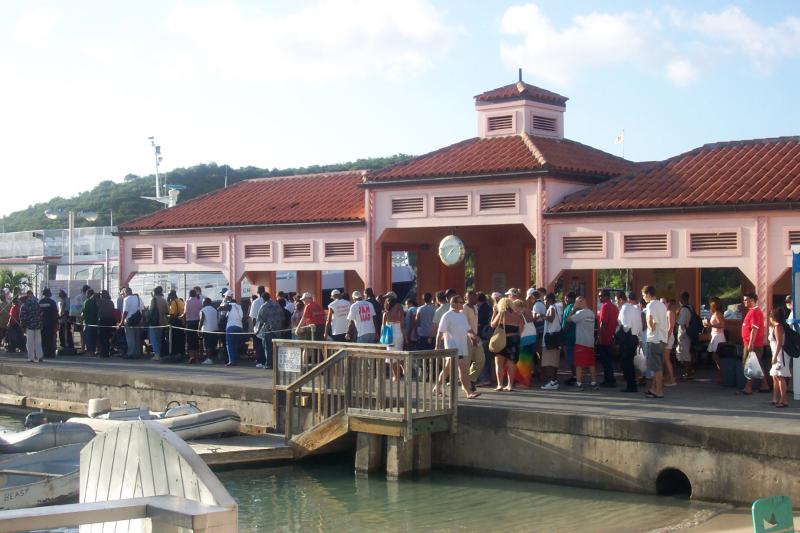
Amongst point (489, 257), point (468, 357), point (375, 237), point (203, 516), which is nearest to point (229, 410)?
point (468, 357)

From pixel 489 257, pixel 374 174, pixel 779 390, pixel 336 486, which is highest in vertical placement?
pixel 374 174

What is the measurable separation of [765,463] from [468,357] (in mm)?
5552

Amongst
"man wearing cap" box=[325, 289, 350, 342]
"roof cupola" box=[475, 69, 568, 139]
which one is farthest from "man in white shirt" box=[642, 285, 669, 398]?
"roof cupola" box=[475, 69, 568, 139]

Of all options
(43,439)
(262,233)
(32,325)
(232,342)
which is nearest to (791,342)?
(43,439)

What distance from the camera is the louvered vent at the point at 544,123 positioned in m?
23.7

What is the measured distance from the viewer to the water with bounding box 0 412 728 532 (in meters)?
12.7

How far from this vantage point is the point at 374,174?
2259 centimetres

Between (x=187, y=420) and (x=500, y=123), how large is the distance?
34.8 feet

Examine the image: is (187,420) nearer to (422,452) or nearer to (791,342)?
(422,452)

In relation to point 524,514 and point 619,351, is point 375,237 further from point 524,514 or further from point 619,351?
point 524,514

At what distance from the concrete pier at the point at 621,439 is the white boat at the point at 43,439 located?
3.13 m

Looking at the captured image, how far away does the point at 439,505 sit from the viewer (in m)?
13.9

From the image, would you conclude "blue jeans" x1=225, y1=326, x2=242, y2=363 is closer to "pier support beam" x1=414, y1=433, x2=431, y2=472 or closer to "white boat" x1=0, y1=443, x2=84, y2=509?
"white boat" x1=0, y1=443, x2=84, y2=509

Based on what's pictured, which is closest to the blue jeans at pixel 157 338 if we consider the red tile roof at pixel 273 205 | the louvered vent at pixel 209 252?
the louvered vent at pixel 209 252
